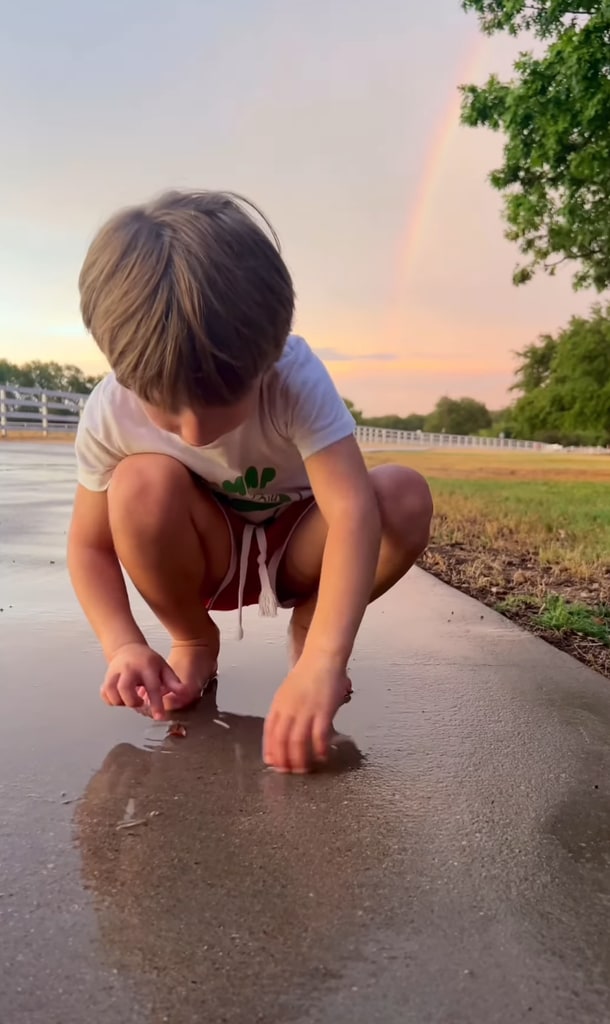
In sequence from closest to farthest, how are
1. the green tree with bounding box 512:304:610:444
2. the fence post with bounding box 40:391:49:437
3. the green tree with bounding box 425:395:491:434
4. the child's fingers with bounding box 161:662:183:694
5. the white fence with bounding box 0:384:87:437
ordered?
the child's fingers with bounding box 161:662:183:694
the white fence with bounding box 0:384:87:437
the fence post with bounding box 40:391:49:437
the green tree with bounding box 512:304:610:444
the green tree with bounding box 425:395:491:434

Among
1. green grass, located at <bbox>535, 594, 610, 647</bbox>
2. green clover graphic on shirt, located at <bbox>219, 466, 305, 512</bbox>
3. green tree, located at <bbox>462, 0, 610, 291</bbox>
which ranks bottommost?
green grass, located at <bbox>535, 594, 610, 647</bbox>

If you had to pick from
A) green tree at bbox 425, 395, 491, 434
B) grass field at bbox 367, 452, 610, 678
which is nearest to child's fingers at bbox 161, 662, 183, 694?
grass field at bbox 367, 452, 610, 678

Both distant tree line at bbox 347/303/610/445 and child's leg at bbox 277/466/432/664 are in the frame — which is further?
distant tree line at bbox 347/303/610/445

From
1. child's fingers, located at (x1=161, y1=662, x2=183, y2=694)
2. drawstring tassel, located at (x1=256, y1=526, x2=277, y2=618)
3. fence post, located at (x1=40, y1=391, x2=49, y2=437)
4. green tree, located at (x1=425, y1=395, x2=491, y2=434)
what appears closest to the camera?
child's fingers, located at (x1=161, y1=662, x2=183, y2=694)

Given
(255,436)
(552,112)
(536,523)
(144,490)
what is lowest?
(536,523)

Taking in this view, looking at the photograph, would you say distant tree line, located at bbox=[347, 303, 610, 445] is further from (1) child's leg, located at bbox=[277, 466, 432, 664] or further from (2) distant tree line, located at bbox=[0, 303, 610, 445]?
(1) child's leg, located at bbox=[277, 466, 432, 664]

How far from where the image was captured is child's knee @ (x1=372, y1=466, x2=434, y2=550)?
1688mm

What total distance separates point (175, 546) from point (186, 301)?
1.90 ft

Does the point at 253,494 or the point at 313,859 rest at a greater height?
the point at 253,494

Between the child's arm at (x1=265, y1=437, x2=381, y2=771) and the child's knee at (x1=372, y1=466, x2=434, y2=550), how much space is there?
0.17 m

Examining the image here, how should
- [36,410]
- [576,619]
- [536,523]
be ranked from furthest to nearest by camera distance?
[36,410] < [536,523] < [576,619]

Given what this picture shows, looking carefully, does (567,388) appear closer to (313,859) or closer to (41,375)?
(41,375)

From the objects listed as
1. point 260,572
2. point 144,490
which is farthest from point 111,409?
point 260,572

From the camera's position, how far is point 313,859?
3.25ft
